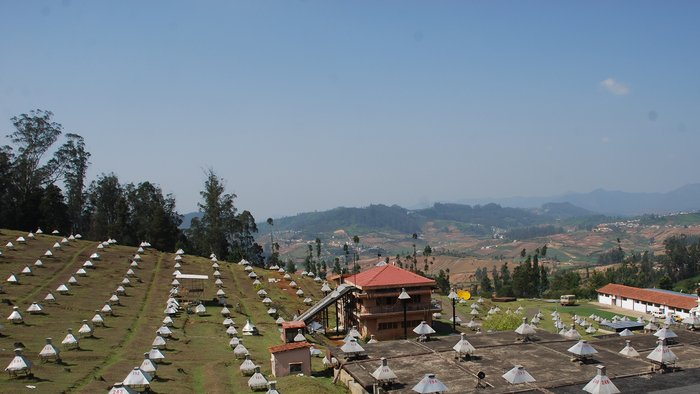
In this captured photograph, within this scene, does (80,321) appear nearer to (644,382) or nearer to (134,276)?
(134,276)

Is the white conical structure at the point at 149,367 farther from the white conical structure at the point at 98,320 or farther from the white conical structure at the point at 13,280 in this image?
the white conical structure at the point at 13,280

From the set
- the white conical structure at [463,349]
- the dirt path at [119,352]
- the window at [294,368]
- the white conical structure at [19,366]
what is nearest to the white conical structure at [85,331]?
the dirt path at [119,352]

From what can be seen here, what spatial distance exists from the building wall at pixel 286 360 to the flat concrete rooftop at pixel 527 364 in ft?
7.54

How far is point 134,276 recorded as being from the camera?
70.1m

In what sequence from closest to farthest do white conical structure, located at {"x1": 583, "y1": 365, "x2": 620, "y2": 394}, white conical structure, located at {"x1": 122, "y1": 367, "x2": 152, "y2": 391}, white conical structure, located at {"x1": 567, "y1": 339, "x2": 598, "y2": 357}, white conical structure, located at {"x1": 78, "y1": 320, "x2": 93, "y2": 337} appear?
white conical structure, located at {"x1": 583, "y1": 365, "x2": 620, "y2": 394}, white conical structure, located at {"x1": 122, "y1": 367, "x2": 152, "y2": 391}, white conical structure, located at {"x1": 567, "y1": 339, "x2": 598, "y2": 357}, white conical structure, located at {"x1": 78, "y1": 320, "x2": 93, "y2": 337}

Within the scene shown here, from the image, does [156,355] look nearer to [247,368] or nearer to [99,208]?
[247,368]

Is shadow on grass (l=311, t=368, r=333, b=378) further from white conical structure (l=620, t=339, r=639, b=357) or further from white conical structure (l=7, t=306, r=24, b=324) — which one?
white conical structure (l=7, t=306, r=24, b=324)

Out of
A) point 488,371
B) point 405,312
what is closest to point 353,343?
point 488,371

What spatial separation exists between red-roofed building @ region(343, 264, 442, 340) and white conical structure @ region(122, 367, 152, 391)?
88.8 feet

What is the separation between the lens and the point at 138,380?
3312 centimetres

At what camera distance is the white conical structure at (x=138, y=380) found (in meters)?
33.0

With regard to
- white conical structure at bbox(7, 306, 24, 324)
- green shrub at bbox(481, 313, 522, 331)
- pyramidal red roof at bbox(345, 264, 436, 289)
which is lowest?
green shrub at bbox(481, 313, 522, 331)

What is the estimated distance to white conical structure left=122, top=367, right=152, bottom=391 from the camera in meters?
33.0

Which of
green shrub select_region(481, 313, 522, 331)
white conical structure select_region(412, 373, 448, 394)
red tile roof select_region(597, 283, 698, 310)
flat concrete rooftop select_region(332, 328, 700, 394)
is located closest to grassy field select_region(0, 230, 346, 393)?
flat concrete rooftop select_region(332, 328, 700, 394)
